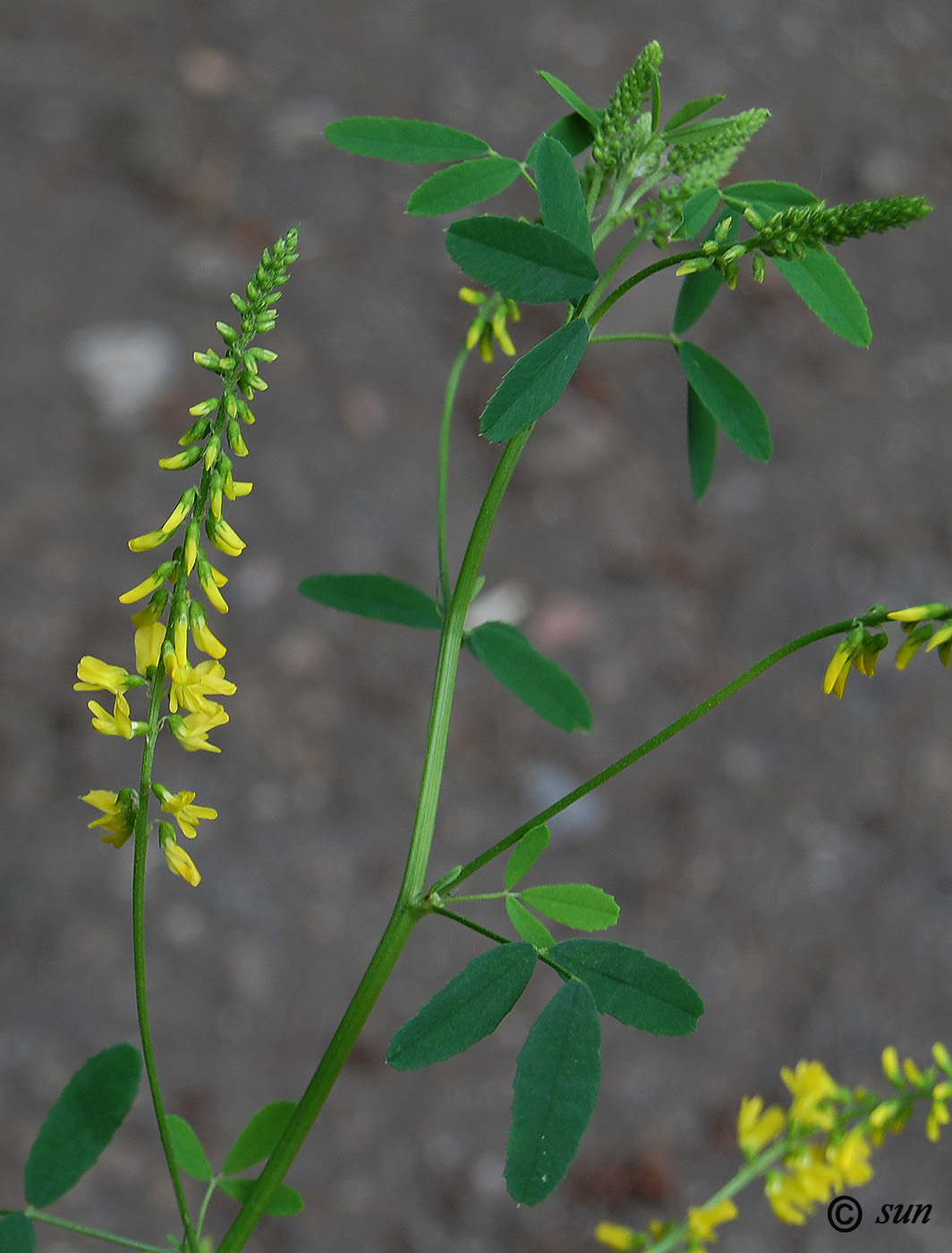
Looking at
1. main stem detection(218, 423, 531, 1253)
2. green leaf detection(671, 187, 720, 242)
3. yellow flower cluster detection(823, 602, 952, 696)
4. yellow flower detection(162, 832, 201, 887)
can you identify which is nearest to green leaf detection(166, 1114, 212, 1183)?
main stem detection(218, 423, 531, 1253)

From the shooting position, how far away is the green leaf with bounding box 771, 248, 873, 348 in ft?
1.90

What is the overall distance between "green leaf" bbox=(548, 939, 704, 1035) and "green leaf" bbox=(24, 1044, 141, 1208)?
10.7 inches

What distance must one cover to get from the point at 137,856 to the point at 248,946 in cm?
124

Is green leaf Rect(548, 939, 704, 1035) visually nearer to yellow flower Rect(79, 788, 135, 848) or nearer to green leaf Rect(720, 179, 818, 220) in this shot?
yellow flower Rect(79, 788, 135, 848)

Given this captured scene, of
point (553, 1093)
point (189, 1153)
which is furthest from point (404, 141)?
point (189, 1153)

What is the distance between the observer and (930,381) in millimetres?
2305

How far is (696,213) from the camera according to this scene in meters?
0.60

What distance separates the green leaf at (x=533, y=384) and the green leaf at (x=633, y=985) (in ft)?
0.83

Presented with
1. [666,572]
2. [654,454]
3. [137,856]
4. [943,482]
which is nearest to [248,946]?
[666,572]

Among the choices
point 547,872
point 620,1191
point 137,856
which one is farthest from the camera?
point 547,872

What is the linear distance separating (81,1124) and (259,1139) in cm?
11

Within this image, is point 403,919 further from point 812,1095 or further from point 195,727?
point 812,1095

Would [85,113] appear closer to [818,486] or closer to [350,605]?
[818,486]

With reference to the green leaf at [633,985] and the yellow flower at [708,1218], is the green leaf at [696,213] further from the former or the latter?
the yellow flower at [708,1218]
